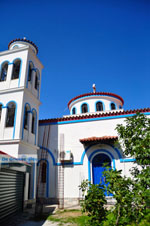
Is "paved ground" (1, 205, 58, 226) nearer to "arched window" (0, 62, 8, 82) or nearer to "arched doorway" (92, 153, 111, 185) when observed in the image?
"arched doorway" (92, 153, 111, 185)

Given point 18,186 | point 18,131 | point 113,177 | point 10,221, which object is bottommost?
point 10,221

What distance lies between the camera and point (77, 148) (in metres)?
11.2

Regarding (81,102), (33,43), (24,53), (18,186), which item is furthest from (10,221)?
(81,102)

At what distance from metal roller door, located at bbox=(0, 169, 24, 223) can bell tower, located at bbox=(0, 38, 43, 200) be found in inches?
48.9

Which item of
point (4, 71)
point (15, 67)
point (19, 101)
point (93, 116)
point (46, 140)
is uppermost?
point (15, 67)

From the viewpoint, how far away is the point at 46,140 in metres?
12.0

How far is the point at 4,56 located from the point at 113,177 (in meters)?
11.4

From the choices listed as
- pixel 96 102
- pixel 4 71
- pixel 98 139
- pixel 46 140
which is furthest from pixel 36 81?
pixel 96 102

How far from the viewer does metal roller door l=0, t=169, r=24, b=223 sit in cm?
653

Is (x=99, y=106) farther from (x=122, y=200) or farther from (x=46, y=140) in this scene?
(x=122, y=200)

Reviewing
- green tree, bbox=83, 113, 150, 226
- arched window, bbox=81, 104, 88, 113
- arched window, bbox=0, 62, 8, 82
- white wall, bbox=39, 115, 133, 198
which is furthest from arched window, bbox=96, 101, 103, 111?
green tree, bbox=83, 113, 150, 226

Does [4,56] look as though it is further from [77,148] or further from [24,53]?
[77,148]

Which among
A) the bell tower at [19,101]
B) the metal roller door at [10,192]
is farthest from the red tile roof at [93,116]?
the metal roller door at [10,192]

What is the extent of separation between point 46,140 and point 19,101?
12.1 feet
